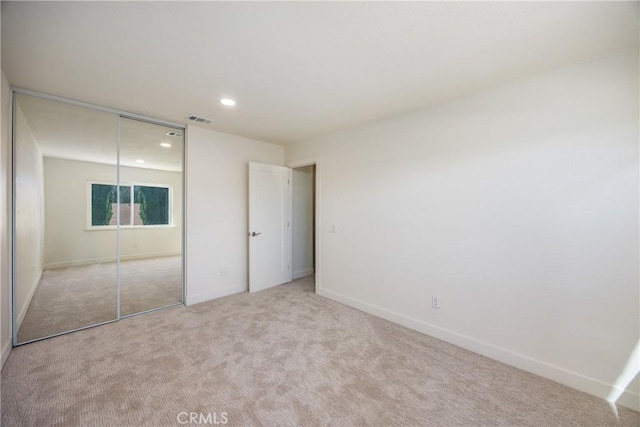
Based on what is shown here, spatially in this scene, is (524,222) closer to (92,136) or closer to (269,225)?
(269,225)

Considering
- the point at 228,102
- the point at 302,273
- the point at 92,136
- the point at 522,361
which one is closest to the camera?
the point at 522,361

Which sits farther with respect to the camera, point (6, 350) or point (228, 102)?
point (228, 102)

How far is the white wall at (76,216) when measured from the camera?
2.89 meters

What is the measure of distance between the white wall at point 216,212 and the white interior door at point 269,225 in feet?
0.60

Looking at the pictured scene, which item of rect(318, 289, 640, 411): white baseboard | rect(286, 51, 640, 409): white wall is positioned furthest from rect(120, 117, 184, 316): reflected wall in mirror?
rect(318, 289, 640, 411): white baseboard

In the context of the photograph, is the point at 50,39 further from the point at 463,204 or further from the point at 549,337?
the point at 549,337

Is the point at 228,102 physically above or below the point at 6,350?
above

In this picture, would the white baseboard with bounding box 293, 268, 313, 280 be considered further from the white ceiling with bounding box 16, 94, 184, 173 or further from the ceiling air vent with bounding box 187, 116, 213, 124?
the ceiling air vent with bounding box 187, 116, 213, 124

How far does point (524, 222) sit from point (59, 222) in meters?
4.80

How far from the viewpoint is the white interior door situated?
13.3 feet

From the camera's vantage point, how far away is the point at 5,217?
7.25 feet

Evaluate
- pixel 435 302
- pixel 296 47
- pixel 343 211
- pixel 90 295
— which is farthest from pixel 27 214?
pixel 435 302

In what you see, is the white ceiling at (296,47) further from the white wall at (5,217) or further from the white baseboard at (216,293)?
the white baseboard at (216,293)

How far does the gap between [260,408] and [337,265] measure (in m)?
2.21
